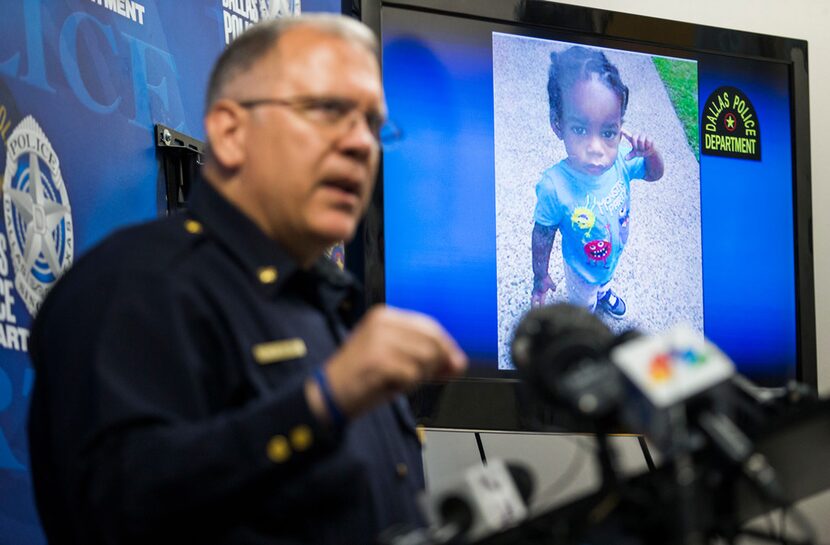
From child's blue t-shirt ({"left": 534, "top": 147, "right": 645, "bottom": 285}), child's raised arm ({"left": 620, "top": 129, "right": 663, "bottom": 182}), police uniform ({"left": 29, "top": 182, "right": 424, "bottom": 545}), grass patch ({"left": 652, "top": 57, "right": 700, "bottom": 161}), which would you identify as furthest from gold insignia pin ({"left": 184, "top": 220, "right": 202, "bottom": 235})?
grass patch ({"left": 652, "top": 57, "right": 700, "bottom": 161})

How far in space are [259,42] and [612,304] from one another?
153 centimetres

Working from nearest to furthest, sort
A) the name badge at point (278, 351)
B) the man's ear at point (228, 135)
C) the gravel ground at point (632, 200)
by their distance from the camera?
the name badge at point (278, 351), the man's ear at point (228, 135), the gravel ground at point (632, 200)

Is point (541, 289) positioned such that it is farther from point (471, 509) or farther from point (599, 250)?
point (471, 509)

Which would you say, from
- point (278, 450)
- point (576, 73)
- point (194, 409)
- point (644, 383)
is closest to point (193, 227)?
point (194, 409)

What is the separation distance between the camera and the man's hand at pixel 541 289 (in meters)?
3.01

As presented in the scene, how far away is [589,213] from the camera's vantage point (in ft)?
10.2

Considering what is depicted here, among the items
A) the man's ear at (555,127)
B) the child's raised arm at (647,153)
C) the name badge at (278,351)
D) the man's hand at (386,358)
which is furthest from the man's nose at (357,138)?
the child's raised arm at (647,153)

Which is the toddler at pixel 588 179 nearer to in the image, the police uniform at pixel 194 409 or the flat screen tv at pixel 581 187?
the flat screen tv at pixel 581 187

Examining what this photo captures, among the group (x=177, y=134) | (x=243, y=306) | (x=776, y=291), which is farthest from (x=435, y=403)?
(x=243, y=306)

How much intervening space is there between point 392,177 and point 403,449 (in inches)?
46.1

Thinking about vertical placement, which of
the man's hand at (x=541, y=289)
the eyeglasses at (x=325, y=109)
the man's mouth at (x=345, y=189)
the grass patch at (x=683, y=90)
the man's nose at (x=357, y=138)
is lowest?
the man's hand at (x=541, y=289)

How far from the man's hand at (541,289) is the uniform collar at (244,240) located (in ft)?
4.37

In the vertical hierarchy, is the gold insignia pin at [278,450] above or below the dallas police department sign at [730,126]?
below

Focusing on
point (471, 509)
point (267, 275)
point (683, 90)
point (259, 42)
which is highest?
point (683, 90)
